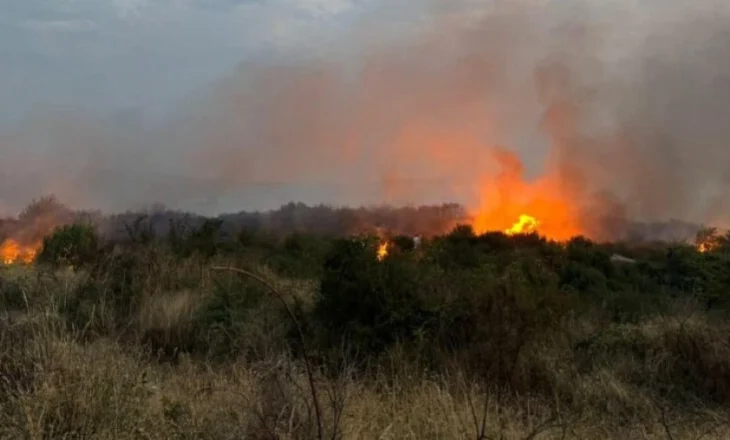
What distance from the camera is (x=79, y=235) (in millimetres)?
21750

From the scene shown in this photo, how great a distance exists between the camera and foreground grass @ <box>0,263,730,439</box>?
19.8 ft

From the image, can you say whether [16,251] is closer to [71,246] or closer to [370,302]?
[71,246]

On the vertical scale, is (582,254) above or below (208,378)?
above

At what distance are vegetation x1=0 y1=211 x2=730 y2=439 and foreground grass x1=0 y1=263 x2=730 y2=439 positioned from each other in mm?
27

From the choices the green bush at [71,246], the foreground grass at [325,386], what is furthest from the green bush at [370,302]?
the green bush at [71,246]

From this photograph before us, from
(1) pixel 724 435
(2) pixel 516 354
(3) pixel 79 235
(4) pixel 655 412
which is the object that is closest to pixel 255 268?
(3) pixel 79 235

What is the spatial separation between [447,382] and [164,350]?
474cm

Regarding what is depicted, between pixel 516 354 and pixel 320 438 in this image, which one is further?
pixel 516 354

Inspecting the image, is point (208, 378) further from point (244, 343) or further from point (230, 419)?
point (244, 343)

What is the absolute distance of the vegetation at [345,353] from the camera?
622 cm

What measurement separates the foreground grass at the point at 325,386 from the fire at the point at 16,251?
1239 centimetres

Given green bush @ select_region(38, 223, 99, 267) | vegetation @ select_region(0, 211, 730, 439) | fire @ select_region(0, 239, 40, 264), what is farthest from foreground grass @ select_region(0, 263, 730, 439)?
fire @ select_region(0, 239, 40, 264)

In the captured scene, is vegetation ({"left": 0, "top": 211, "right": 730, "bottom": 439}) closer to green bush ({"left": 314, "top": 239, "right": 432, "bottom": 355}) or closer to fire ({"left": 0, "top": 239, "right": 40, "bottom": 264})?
green bush ({"left": 314, "top": 239, "right": 432, "bottom": 355})

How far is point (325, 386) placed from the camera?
7.05m
